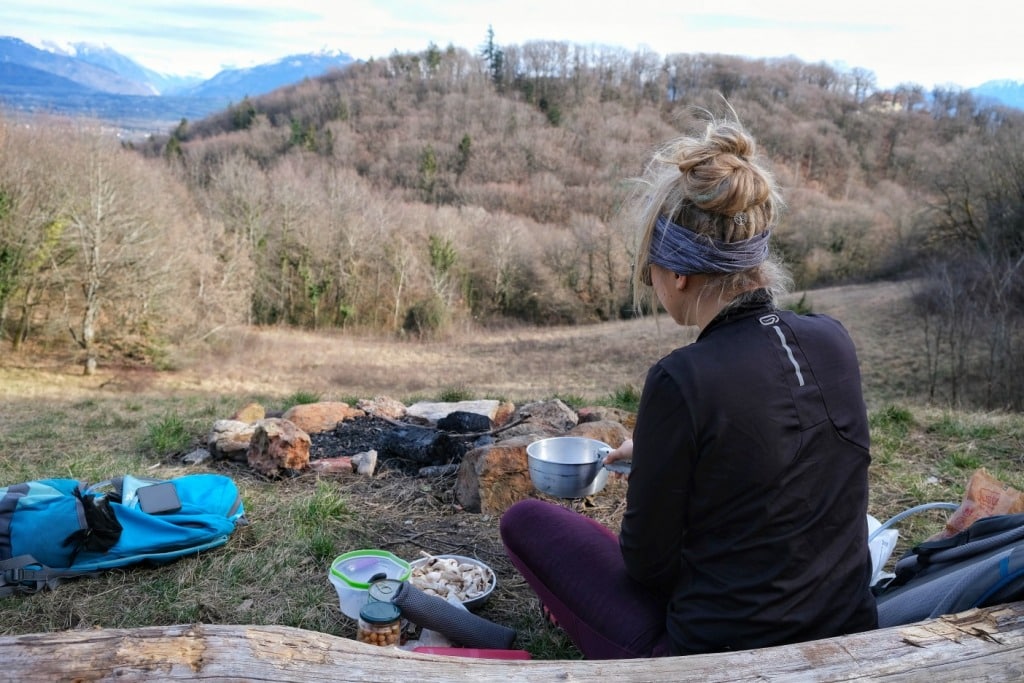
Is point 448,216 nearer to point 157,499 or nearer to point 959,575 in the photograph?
point 157,499

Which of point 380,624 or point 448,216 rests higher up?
point 380,624

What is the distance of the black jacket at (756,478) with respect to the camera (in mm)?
1665

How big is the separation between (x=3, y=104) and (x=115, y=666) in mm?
28431

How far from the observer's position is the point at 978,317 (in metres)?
19.2

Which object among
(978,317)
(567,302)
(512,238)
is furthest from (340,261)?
(978,317)

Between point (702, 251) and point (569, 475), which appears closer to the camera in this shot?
point (702, 251)

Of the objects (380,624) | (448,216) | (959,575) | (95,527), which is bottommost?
(448,216)

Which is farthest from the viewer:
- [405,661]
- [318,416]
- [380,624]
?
[318,416]

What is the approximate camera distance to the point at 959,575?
6.76ft

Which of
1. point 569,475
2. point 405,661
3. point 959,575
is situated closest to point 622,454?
point 569,475

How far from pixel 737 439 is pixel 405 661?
0.91m

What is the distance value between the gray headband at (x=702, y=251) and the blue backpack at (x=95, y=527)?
9.16 feet

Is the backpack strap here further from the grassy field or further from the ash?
the ash

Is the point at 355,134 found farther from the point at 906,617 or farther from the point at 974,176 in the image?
the point at 906,617
